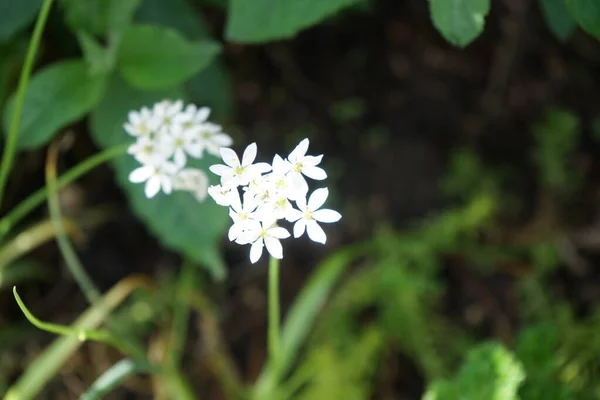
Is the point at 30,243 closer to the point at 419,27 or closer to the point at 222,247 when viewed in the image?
the point at 222,247

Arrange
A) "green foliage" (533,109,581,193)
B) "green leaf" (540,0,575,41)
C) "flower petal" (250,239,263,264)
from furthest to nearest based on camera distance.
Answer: "green foliage" (533,109,581,193), "green leaf" (540,0,575,41), "flower petal" (250,239,263,264)

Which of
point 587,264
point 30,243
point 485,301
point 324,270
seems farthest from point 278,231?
point 587,264

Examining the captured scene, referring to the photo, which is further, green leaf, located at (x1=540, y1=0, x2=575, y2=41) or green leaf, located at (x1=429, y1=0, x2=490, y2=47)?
green leaf, located at (x1=540, y1=0, x2=575, y2=41)

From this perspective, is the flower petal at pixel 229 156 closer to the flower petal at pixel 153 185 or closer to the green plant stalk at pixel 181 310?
the flower petal at pixel 153 185

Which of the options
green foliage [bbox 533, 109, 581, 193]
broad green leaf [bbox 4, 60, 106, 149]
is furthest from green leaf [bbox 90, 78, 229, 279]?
green foliage [bbox 533, 109, 581, 193]

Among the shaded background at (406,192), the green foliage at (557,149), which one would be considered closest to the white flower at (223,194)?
the shaded background at (406,192)

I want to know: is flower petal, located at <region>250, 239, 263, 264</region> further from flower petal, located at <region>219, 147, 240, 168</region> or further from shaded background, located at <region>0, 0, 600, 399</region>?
shaded background, located at <region>0, 0, 600, 399</region>

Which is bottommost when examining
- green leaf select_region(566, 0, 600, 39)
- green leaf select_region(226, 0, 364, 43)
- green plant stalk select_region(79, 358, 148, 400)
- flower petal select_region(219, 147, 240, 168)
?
green plant stalk select_region(79, 358, 148, 400)
